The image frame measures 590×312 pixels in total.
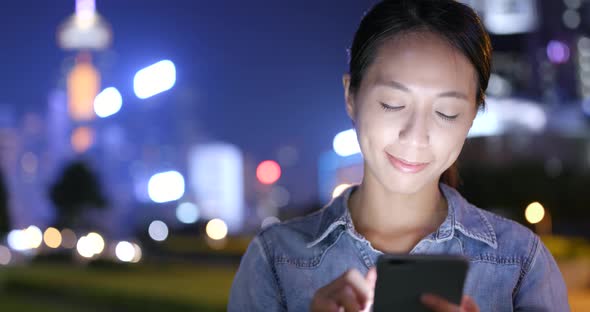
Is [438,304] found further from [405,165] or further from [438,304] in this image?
[405,165]

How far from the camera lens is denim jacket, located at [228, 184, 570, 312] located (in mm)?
2152

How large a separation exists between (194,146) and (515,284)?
388 feet

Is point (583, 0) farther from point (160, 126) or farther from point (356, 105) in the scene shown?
point (356, 105)

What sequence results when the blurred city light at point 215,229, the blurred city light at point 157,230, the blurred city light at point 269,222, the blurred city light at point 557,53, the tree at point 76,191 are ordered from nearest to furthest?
the blurred city light at point 269,222 → the blurred city light at point 215,229 → the tree at point 76,191 → the blurred city light at point 157,230 → the blurred city light at point 557,53

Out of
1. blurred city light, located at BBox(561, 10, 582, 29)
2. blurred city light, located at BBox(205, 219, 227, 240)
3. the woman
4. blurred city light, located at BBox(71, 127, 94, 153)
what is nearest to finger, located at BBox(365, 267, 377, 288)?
the woman

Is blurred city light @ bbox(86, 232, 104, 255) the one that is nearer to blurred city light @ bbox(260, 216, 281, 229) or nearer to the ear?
blurred city light @ bbox(260, 216, 281, 229)

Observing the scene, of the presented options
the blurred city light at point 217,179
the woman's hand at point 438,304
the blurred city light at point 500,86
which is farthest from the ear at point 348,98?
the blurred city light at point 217,179

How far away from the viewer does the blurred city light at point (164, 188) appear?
279 ft

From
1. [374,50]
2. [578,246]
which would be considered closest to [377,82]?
[374,50]

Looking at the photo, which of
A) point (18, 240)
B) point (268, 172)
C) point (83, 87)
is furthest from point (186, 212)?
point (268, 172)

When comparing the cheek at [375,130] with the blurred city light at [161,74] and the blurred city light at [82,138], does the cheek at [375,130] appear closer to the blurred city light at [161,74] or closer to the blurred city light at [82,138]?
the blurred city light at [161,74]

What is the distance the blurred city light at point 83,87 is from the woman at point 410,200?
3614 inches

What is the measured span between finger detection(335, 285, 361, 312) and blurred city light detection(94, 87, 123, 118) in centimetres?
8112

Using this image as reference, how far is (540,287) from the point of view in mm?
2113
